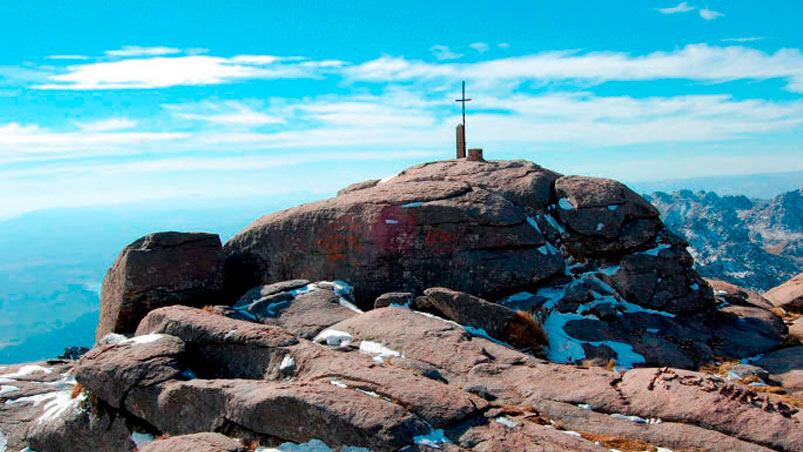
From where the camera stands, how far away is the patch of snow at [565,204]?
2917 cm

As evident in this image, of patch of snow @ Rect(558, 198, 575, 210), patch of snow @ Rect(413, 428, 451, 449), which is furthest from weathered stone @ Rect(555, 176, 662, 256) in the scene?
patch of snow @ Rect(413, 428, 451, 449)

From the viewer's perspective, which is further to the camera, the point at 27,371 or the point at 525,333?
the point at 27,371

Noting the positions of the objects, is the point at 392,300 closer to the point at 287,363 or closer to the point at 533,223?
the point at 287,363

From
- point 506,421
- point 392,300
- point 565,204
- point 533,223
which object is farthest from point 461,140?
point 506,421

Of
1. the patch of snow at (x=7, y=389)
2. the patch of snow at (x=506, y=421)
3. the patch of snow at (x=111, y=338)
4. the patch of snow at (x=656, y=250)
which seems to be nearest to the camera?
the patch of snow at (x=506, y=421)

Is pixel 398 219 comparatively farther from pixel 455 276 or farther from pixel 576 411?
pixel 576 411

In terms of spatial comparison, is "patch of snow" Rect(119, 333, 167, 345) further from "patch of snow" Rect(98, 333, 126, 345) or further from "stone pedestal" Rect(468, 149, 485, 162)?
"stone pedestal" Rect(468, 149, 485, 162)

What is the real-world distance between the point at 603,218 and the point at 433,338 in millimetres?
13732

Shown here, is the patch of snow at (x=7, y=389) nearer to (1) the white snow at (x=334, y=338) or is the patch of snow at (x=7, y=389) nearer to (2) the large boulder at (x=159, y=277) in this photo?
(2) the large boulder at (x=159, y=277)

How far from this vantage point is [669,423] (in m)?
13.3

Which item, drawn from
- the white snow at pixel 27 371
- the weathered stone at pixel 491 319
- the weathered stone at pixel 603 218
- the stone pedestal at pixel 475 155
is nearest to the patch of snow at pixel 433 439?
the weathered stone at pixel 491 319

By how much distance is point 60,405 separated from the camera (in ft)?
61.3

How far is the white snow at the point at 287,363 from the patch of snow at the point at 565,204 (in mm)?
17581

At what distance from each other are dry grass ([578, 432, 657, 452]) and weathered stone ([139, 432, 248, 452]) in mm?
7867
